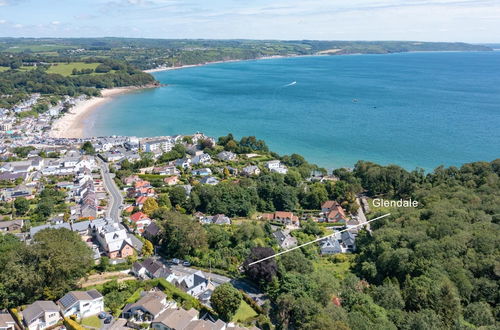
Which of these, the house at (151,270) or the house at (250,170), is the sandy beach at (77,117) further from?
the house at (151,270)

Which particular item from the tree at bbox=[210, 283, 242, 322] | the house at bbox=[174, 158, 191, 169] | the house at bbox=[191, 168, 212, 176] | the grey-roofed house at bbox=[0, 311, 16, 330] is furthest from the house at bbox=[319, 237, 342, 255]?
the house at bbox=[174, 158, 191, 169]

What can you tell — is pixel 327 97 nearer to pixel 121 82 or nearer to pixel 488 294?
pixel 121 82

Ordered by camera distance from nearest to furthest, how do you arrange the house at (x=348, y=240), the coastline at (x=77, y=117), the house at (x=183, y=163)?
the house at (x=348, y=240)
the house at (x=183, y=163)
the coastline at (x=77, y=117)

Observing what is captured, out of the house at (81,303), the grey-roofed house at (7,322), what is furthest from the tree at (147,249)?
the grey-roofed house at (7,322)

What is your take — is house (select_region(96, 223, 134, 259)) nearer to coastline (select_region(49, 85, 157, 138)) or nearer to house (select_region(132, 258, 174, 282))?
house (select_region(132, 258, 174, 282))

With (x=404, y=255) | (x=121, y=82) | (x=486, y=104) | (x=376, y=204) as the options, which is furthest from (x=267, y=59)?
(x=404, y=255)

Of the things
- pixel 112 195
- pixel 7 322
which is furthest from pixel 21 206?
pixel 7 322

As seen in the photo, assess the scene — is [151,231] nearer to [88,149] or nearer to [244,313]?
[244,313]
